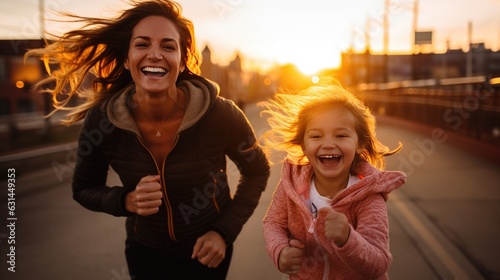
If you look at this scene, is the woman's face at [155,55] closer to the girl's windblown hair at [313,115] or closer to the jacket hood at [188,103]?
the jacket hood at [188,103]

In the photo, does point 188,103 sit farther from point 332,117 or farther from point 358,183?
point 358,183

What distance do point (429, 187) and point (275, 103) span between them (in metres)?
5.41

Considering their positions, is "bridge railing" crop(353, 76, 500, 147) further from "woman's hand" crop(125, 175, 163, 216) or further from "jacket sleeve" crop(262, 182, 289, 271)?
"woman's hand" crop(125, 175, 163, 216)

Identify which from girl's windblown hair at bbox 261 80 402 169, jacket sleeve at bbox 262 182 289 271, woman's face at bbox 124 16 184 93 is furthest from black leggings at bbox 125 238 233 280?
woman's face at bbox 124 16 184 93

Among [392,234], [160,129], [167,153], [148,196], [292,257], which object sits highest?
[160,129]

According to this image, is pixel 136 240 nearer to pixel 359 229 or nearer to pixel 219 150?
pixel 219 150

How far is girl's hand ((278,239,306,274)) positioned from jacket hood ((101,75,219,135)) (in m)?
0.78

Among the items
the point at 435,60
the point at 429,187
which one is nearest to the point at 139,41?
the point at 429,187

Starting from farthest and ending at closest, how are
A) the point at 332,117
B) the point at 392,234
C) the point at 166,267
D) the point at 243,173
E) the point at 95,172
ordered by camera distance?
the point at 392,234 < the point at 243,173 < the point at 95,172 < the point at 166,267 < the point at 332,117

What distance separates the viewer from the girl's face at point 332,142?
2.30m

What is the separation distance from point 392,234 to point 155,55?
382cm

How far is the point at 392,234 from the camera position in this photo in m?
5.46

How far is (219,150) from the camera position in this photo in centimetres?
271

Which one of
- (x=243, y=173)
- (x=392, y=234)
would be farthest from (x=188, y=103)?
(x=392, y=234)
